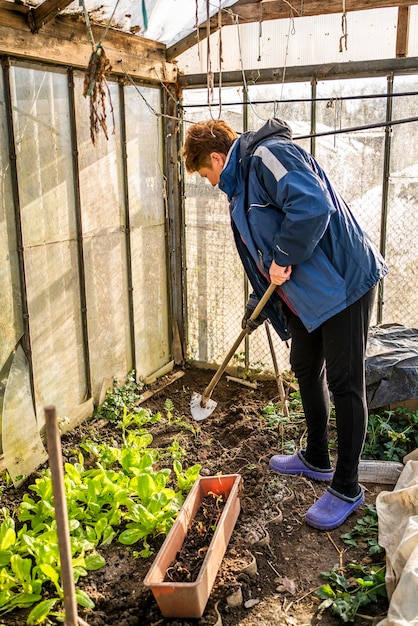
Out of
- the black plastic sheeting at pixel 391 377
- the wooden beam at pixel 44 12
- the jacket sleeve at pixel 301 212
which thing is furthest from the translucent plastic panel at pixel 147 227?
the jacket sleeve at pixel 301 212

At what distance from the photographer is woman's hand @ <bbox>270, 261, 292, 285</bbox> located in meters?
2.68

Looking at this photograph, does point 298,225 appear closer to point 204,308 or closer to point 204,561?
point 204,561

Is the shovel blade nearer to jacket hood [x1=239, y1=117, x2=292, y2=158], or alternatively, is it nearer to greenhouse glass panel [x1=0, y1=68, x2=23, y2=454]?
greenhouse glass panel [x1=0, y1=68, x2=23, y2=454]

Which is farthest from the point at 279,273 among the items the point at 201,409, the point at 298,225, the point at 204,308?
the point at 204,308

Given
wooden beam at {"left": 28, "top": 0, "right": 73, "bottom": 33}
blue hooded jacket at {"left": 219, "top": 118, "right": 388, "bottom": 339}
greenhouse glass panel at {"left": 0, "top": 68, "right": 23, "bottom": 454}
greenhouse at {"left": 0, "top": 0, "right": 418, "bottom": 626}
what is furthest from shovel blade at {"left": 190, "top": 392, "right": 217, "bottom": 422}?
wooden beam at {"left": 28, "top": 0, "right": 73, "bottom": 33}

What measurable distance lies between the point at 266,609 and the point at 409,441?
1549 mm

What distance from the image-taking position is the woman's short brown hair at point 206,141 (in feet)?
9.33

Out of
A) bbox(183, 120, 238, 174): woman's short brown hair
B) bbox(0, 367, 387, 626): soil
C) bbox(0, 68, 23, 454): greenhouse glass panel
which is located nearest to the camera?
bbox(0, 367, 387, 626): soil

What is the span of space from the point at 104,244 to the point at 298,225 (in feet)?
6.95

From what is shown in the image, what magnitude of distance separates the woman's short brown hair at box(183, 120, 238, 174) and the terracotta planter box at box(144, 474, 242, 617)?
156cm

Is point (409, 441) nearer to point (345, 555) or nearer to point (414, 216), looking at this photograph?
point (345, 555)

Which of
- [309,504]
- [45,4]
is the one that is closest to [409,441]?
[309,504]

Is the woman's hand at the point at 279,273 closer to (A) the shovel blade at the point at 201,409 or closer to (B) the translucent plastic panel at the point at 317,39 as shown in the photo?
(A) the shovel blade at the point at 201,409

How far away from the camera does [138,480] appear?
3004 mm
